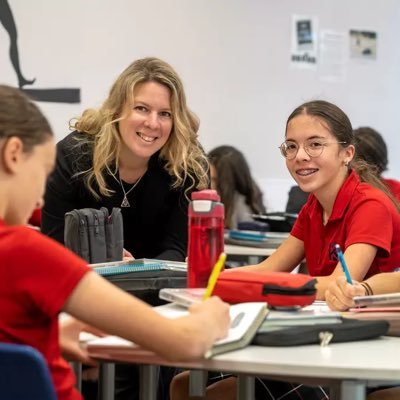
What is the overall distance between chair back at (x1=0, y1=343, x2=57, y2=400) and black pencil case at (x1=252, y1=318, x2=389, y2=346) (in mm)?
459

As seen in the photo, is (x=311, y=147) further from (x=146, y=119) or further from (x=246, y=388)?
(x=246, y=388)

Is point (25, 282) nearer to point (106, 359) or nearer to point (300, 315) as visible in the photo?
point (106, 359)

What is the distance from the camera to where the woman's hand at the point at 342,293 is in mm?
1757

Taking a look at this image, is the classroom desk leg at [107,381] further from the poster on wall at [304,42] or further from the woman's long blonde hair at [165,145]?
the poster on wall at [304,42]

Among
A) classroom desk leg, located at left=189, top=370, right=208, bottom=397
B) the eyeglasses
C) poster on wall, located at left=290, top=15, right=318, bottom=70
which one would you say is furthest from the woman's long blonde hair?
poster on wall, located at left=290, top=15, right=318, bottom=70

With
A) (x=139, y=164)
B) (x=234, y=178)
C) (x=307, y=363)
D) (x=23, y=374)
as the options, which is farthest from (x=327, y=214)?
(x=234, y=178)

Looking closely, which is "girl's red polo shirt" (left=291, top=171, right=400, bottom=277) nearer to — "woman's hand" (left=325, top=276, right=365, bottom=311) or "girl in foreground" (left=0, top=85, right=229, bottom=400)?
"woman's hand" (left=325, top=276, right=365, bottom=311)

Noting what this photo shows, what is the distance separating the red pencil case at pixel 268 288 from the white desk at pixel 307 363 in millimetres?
176

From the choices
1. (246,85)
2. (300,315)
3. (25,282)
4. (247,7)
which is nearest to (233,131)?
(246,85)

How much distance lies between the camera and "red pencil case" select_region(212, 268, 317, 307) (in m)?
1.61

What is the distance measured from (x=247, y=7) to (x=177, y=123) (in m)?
2.91

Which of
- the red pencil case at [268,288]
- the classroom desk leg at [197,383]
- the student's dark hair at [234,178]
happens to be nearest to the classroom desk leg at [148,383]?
the classroom desk leg at [197,383]

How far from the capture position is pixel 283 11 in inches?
221

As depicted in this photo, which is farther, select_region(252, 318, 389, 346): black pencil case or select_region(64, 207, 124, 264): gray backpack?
select_region(64, 207, 124, 264): gray backpack
